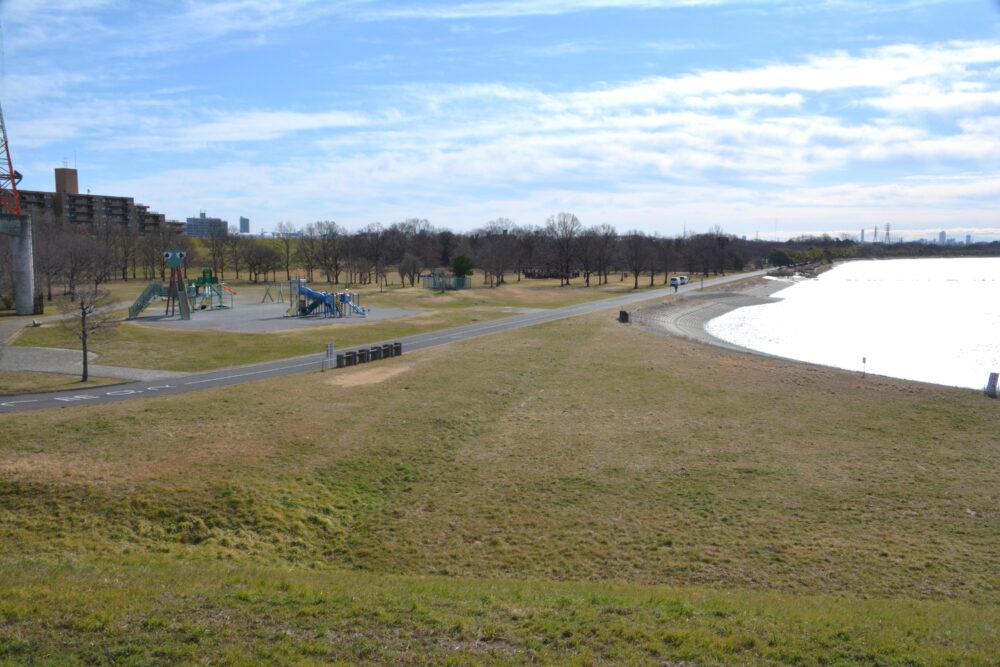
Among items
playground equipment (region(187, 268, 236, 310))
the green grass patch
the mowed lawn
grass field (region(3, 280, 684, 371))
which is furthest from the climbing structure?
the green grass patch

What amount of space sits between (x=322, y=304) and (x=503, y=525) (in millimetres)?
45084

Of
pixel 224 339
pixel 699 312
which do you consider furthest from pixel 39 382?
pixel 699 312

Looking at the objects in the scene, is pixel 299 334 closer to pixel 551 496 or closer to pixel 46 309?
pixel 46 309

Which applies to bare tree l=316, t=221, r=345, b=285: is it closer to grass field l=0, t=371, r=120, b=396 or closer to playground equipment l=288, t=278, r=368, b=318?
playground equipment l=288, t=278, r=368, b=318

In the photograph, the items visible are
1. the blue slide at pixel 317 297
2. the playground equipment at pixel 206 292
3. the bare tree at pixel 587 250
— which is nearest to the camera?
the blue slide at pixel 317 297

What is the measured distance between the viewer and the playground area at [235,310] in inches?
2071

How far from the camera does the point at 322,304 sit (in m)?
59.6

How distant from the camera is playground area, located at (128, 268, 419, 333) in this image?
52594 millimetres

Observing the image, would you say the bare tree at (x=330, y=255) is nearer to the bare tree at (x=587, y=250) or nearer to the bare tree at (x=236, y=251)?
the bare tree at (x=236, y=251)

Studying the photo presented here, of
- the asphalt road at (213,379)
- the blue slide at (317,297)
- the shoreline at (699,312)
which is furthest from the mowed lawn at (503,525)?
the blue slide at (317,297)

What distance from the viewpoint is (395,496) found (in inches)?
769

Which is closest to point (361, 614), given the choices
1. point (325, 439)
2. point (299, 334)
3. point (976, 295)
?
point (325, 439)

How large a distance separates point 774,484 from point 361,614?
13694 millimetres

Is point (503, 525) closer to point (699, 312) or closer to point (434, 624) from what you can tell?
point (434, 624)
